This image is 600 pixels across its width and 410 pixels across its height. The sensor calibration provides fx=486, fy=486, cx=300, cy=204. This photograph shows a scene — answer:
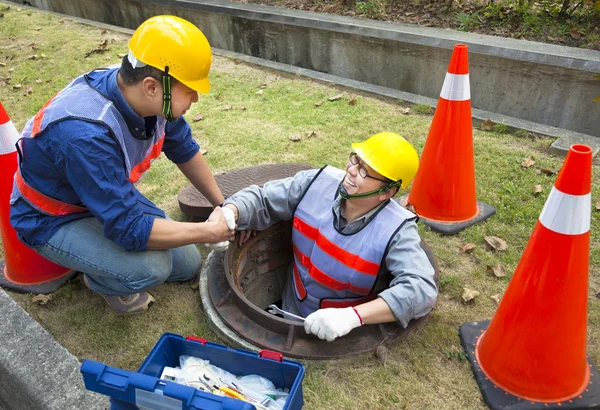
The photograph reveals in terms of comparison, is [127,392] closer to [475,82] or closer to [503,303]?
[503,303]

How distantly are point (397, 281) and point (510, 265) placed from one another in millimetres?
949

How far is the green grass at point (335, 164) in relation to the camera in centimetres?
217

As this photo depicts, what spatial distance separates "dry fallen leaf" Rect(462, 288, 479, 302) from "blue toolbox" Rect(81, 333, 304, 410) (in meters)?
1.07

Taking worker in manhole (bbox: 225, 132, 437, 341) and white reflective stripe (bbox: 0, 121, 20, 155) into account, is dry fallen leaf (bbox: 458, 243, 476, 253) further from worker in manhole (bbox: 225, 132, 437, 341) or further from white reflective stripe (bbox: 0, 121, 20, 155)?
white reflective stripe (bbox: 0, 121, 20, 155)

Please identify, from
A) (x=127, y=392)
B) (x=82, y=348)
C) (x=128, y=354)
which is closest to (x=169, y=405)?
(x=127, y=392)

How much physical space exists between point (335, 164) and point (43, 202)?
7.08 feet

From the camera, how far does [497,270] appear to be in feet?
8.91

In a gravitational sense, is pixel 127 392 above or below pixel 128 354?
above

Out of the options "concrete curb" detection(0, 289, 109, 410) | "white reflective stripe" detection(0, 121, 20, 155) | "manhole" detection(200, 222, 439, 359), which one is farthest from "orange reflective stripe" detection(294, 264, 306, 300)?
"white reflective stripe" detection(0, 121, 20, 155)

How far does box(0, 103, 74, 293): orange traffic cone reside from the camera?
270 centimetres

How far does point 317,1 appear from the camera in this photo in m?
6.62

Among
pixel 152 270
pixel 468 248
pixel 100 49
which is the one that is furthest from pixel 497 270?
pixel 100 49

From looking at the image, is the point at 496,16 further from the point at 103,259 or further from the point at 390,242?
the point at 103,259

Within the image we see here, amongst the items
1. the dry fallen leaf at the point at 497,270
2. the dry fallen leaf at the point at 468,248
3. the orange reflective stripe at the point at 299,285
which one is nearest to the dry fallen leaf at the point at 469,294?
the dry fallen leaf at the point at 497,270
